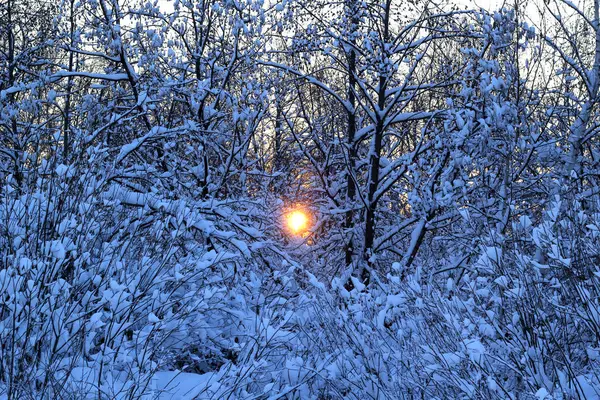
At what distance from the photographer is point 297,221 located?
1151 centimetres

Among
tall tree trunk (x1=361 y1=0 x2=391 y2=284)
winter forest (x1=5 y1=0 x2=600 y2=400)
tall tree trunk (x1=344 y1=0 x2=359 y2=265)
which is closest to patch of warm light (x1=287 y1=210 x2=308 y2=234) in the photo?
winter forest (x1=5 y1=0 x2=600 y2=400)

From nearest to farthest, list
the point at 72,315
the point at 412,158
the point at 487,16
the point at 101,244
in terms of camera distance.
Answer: the point at 72,315
the point at 101,244
the point at 487,16
the point at 412,158

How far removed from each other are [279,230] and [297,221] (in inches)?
24.6

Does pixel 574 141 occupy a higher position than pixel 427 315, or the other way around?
pixel 574 141

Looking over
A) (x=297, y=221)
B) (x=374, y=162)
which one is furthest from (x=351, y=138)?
(x=297, y=221)

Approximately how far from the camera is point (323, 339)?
5.84 meters

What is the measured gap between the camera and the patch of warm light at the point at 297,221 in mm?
11273

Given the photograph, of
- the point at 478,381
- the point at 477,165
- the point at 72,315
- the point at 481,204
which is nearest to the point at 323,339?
the point at 478,381

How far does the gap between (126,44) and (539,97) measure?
6.70 meters

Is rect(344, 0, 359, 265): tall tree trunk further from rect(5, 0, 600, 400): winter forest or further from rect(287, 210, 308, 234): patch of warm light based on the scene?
rect(287, 210, 308, 234): patch of warm light

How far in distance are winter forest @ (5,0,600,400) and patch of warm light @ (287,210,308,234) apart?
5 centimetres

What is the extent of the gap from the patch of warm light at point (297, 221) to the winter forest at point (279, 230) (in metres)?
0.05

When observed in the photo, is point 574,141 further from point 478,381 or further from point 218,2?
point 478,381

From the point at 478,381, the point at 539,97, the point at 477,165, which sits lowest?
the point at 478,381
